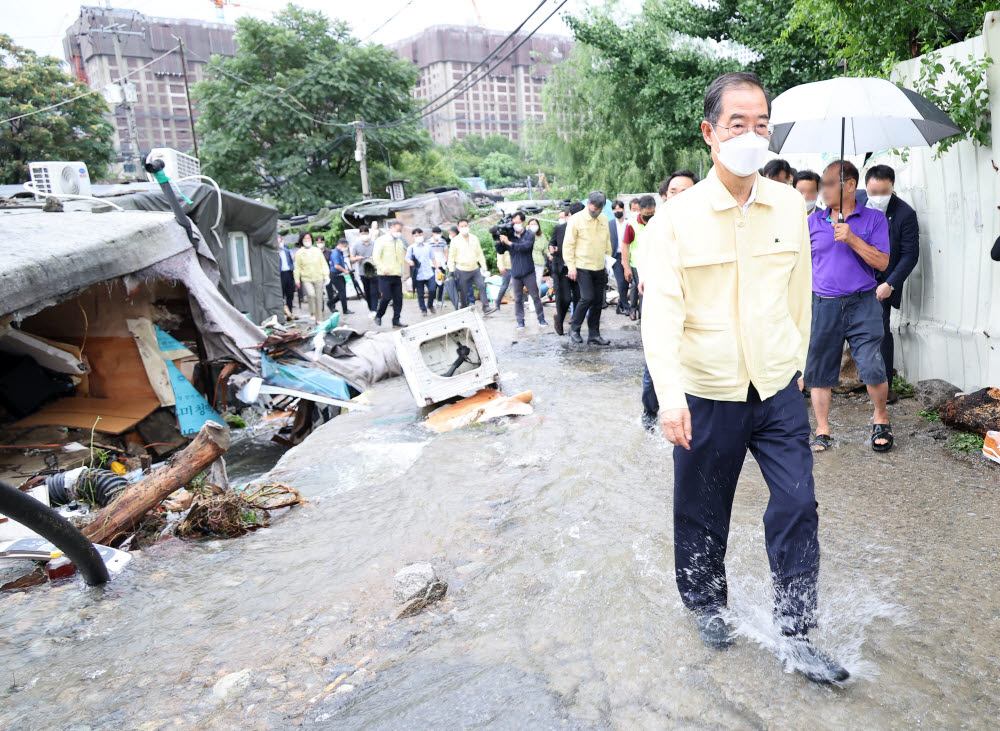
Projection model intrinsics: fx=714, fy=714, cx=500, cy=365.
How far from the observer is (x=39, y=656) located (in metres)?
3.09

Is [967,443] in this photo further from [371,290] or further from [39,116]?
[39,116]

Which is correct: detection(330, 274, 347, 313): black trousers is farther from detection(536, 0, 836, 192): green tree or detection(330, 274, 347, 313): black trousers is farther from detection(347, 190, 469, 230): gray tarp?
detection(347, 190, 469, 230): gray tarp

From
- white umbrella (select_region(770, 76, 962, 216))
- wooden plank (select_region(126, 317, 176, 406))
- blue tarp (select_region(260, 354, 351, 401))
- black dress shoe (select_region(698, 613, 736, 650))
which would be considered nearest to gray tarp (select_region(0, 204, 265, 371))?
blue tarp (select_region(260, 354, 351, 401))

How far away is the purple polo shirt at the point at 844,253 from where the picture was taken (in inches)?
168

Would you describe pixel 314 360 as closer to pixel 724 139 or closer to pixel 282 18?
pixel 724 139

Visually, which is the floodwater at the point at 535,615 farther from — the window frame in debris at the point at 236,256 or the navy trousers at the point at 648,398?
the window frame in debris at the point at 236,256

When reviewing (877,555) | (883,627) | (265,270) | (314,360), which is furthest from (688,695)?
(265,270)

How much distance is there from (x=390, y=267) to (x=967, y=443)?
33.3ft

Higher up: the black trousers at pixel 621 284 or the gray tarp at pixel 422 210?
the gray tarp at pixel 422 210

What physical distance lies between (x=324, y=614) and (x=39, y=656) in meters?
1.22

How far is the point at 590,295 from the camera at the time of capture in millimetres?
8641

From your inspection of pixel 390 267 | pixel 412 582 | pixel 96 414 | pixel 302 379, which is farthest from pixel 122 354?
pixel 412 582

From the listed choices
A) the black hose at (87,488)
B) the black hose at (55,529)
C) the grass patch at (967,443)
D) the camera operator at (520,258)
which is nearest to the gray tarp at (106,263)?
the black hose at (87,488)

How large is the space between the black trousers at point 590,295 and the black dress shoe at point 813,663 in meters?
6.42
